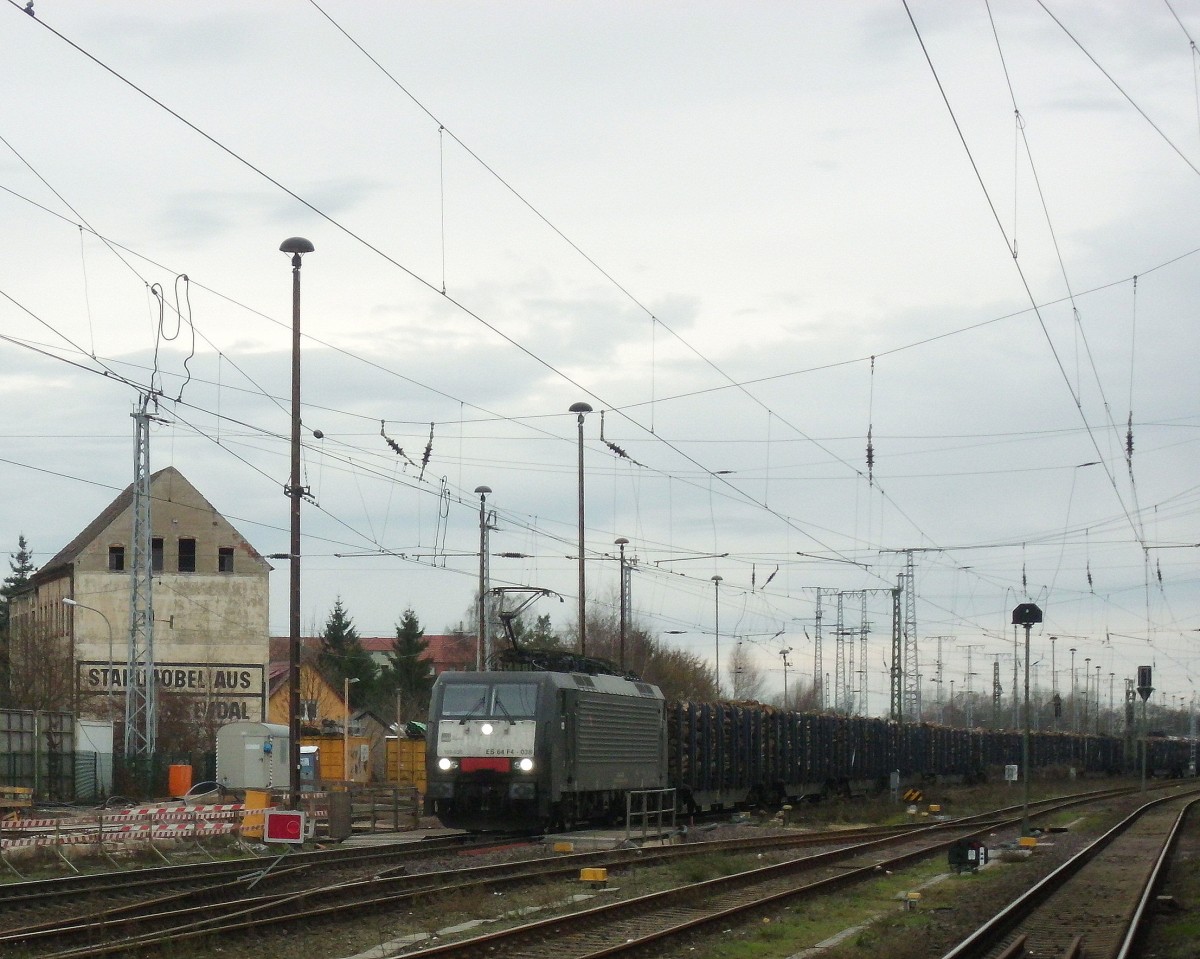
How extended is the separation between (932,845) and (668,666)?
192 ft

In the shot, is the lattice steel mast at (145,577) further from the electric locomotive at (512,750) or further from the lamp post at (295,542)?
the electric locomotive at (512,750)

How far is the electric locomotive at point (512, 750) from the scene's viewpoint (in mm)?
26828

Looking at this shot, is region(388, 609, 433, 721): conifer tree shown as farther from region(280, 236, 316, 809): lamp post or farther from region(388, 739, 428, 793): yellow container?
region(280, 236, 316, 809): lamp post

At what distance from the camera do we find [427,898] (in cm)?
1670

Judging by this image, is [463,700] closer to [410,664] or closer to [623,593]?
[623,593]

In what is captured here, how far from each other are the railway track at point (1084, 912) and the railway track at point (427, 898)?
8.52ft

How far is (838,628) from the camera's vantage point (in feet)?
261

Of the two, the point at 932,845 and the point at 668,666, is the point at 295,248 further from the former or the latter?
the point at 668,666

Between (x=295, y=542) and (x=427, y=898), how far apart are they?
1196cm

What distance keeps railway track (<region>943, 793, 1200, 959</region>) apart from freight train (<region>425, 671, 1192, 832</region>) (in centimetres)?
786

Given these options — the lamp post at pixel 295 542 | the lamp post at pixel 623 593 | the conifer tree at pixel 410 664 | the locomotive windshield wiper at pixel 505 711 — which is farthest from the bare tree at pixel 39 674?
the conifer tree at pixel 410 664

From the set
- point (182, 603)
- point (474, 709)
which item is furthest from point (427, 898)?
point (182, 603)

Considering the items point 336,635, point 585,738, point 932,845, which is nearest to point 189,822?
point 585,738

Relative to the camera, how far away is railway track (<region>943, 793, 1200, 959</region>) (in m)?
13.8
